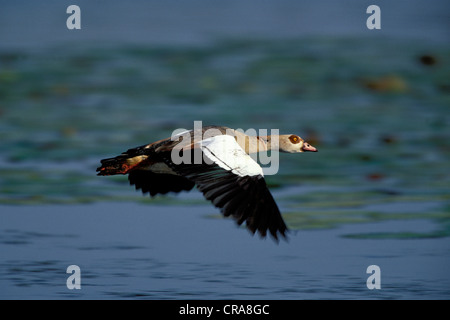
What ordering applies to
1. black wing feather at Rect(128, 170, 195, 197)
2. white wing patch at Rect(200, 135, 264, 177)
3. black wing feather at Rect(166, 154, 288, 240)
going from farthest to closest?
black wing feather at Rect(128, 170, 195, 197) < white wing patch at Rect(200, 135, 264, 177) < black wing feather at Rect(166, 154, 288, 240)

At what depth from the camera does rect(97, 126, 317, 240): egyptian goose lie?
6.46 meters

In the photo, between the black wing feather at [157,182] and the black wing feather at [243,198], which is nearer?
the black wing feather at [243,198]

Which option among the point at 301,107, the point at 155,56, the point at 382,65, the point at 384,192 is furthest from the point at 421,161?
the point at 155,56

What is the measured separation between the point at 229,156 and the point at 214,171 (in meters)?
0.23

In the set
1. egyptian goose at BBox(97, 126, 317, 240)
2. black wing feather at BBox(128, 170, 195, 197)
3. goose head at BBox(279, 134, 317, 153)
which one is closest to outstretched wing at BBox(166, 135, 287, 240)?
egyptian goose at BBox(97, 126, 317, 240)

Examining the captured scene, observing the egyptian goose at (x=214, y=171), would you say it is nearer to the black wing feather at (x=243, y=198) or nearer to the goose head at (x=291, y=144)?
the black wing feather at (x=243, y=198)

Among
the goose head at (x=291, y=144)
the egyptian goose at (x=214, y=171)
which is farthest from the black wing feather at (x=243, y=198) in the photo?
the goose head at (x=291, y=144)

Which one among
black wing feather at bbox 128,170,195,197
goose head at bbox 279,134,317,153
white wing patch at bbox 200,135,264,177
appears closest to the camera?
white wing patch at bbox 200,135,264,177

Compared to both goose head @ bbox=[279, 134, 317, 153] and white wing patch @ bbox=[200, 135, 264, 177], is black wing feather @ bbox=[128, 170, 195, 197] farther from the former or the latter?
goose head @ bbox=[279, 134, 317, 153]

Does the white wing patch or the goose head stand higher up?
the goose head

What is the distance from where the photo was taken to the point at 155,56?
1655cm

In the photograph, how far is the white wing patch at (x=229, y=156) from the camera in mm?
6684

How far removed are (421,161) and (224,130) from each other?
441 centimetres

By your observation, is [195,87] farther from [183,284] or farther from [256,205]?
[256,205]
